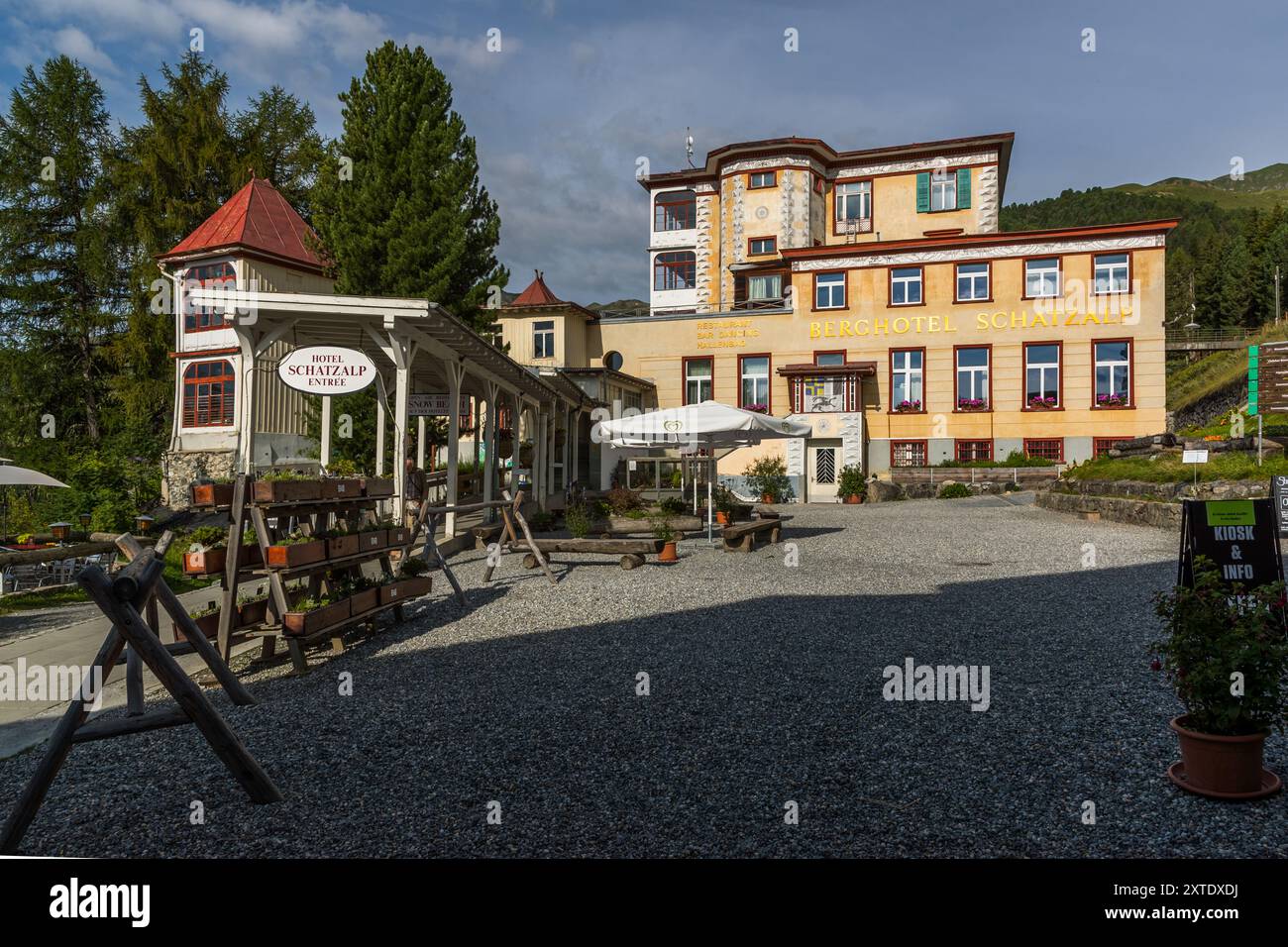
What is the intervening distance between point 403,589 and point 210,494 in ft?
7.99

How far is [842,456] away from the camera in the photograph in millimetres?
31984

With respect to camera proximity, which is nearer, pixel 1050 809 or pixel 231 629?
pixel 1050 809

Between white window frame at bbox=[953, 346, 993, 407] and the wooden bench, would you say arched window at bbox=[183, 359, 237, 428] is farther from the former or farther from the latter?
white window frame at bbox=[953, 346, 993, 407]

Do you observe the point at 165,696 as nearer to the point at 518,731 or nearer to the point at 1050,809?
the point at 518,731

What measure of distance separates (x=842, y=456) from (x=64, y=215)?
32.0 metres

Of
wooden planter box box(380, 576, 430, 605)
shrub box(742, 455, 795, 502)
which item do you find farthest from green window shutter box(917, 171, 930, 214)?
wooden planter box box(380, 576, 430, 605)

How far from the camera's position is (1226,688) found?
12.7 feet

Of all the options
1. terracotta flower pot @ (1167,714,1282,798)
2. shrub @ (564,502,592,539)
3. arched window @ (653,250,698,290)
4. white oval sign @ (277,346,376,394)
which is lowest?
terracotta flower pot @ (1167,714,1282,798)

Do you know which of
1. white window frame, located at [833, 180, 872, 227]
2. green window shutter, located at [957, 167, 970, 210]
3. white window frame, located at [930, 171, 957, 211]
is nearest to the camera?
green window shutter, located at [957, 167, 970, 210]

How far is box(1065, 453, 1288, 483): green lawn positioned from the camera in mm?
16020

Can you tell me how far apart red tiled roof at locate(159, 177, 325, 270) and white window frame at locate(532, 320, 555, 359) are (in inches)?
394

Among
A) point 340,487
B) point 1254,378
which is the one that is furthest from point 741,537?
point 1254,378

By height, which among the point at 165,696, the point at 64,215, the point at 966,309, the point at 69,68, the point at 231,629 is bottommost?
the point at 165,696
